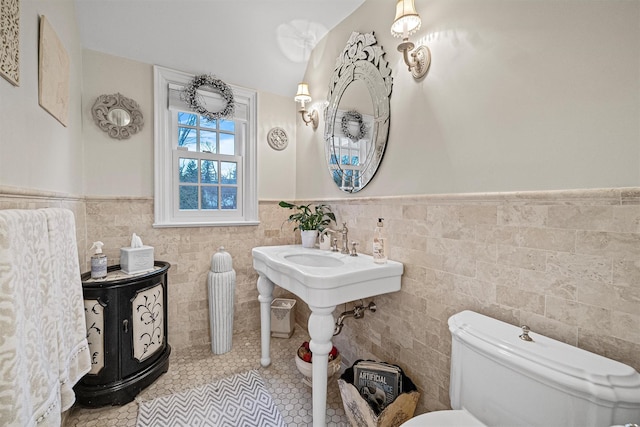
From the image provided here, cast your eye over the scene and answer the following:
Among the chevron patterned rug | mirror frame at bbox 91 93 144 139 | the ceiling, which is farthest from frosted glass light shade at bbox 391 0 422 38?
the chevron patterned rug

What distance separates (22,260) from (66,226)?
44 cm

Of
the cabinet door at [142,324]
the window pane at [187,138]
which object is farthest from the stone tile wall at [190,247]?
the window pane at [187,138]

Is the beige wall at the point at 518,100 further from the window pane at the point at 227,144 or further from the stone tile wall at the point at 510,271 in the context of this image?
the window pane at the point at 227,144

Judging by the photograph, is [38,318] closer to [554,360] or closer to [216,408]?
[216,408]

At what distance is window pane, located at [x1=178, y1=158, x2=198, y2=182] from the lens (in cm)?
225

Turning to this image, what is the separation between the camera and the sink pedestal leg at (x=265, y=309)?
6.35 ft

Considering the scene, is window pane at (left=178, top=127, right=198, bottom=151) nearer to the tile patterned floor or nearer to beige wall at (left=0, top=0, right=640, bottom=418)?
beige wall at (left=0, top=0, right=640, bottom=418)

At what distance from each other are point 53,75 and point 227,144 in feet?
4.14

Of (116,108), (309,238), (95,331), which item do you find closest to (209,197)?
(116,108)

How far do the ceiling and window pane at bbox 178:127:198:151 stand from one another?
1.62 ft

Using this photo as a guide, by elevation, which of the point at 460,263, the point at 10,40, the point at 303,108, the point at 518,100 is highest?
the point at 303,108

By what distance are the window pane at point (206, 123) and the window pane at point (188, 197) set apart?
22.2 inches

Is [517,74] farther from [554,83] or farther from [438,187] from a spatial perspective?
[438,187]

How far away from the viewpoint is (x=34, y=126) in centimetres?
110
